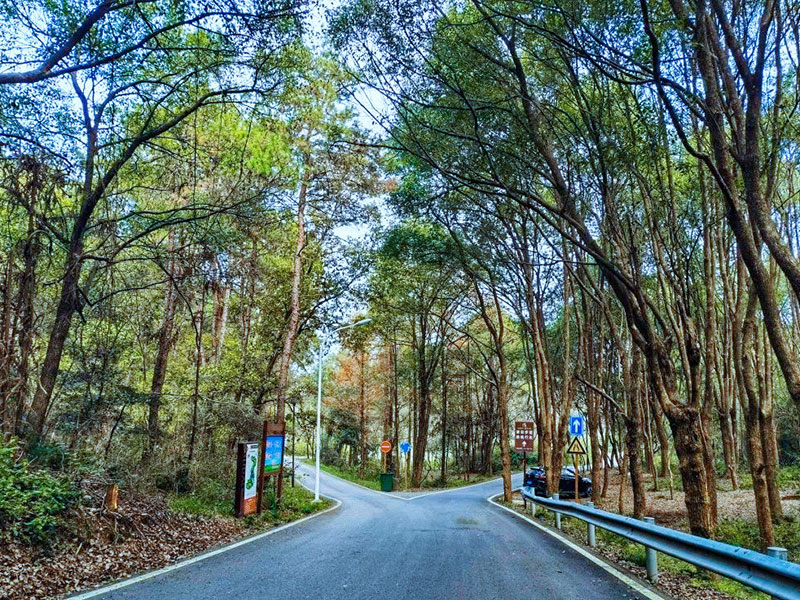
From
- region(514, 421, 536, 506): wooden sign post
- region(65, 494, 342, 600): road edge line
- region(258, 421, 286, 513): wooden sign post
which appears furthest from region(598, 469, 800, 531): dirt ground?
region(65, 494, 342, 600): road edge line

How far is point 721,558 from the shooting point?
4176mm

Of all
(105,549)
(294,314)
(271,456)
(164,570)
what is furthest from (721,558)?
(294,314)

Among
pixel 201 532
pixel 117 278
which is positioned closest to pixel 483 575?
pixel 201 532

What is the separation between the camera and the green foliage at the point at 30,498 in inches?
234

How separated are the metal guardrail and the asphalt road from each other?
544 millimetres

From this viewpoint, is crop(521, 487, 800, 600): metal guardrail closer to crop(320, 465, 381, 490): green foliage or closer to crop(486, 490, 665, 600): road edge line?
crop(486, 490, 665, 600): road edge line

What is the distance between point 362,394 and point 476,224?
23915mm

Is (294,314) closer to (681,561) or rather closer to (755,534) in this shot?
(681,561)

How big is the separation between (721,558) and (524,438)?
18168 mm

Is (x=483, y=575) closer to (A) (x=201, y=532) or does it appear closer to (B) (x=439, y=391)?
(A) (x=201, y=532)

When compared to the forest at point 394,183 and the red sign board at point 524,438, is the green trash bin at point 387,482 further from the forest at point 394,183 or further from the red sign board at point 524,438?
the forest at point 394,183

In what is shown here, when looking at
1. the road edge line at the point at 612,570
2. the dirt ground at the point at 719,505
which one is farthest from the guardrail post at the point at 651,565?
the dirt ground at the point at 719,505

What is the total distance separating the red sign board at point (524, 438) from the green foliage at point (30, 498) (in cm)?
1694

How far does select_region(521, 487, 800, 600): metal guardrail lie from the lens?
3389 mm
